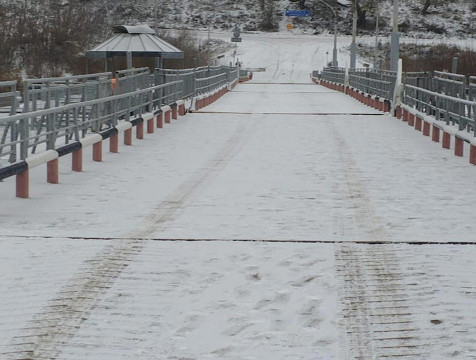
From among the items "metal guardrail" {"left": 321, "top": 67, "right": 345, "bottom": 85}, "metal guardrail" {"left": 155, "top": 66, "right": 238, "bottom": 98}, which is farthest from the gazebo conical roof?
"metal guardrail" {"left": 321, "top": 67, "right": 345, "bottom": 85}

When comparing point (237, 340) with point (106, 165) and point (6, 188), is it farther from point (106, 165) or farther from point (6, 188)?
point (106, 165)

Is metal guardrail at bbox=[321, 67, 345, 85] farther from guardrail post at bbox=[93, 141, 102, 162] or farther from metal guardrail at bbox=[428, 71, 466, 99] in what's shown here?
guardrail post at bbox=[93, 141, 102, 162]

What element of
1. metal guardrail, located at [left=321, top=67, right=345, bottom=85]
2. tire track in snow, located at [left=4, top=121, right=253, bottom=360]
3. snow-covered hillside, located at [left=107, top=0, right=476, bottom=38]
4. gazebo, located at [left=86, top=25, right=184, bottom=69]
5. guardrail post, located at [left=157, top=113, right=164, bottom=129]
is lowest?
metal guardrail, located at [left=321, top=67, right=345, bottom=85]

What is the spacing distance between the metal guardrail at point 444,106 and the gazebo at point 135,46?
7.79 m

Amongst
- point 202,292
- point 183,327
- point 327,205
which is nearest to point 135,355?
point 183,327

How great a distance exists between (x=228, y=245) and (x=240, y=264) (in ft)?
2.57

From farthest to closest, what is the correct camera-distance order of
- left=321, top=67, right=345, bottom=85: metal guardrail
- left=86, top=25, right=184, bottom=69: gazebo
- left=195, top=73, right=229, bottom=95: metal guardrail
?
left=321, top=67, right=345, bottom=85: metal guardrail, left=195, top=73, right=229, bottom=95: metal guardrail, left=86, top=25, right=184, bottom=69: gazebo

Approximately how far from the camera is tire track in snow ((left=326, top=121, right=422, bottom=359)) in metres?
5.83

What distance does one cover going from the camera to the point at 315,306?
6605 mm

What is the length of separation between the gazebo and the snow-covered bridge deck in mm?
15586

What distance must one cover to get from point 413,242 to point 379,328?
267cm

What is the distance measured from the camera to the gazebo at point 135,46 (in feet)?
98.3

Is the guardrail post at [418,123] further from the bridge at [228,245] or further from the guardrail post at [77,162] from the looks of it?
the guardrail post at [77,162]

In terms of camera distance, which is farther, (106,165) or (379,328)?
(106,165)
